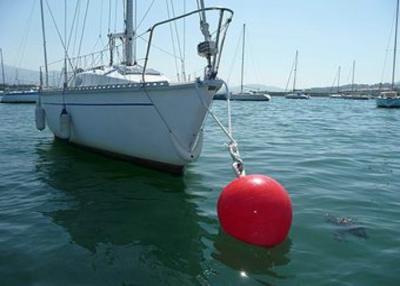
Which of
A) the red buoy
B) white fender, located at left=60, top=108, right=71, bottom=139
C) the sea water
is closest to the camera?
the sea water

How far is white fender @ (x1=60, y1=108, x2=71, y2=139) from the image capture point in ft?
40.3

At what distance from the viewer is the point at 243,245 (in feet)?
16.7

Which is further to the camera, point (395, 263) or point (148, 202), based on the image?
point (148, 202)

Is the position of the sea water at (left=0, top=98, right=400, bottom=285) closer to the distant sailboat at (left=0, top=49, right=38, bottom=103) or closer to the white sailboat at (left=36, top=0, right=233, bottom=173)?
the white sailboat at (left=36, top=0, right=233, bottom=173)

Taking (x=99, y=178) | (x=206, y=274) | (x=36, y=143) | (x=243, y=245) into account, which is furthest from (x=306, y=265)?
(x=36, y=143)

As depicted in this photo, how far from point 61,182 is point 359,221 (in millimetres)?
5786

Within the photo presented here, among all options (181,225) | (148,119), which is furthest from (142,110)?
(181,225)

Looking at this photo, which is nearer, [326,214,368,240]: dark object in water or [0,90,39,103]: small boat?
[326,214,368,240]: dark object in water

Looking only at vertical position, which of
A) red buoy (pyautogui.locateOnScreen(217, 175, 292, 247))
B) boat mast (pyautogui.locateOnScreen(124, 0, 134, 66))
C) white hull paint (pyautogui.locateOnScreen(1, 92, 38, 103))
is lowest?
white hull paint (pyautogui.locateOnScreen(1, 92, 38, 103))

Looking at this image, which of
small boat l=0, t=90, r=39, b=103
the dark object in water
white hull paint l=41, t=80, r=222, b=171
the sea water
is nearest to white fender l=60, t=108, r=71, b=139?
white hull paint l=41, t=80, r=222, b=171

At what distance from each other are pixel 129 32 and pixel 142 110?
4.15 m

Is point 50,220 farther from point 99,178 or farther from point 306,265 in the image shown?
point 306,265

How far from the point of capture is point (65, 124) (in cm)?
1228

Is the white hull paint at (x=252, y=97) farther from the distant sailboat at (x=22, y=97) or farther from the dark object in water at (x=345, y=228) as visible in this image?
the dark object in water at (x=345, y=228)
